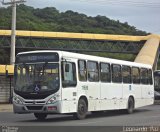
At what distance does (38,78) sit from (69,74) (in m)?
1.44

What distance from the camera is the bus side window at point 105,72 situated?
24.3m

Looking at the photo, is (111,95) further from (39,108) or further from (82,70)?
(39,108)

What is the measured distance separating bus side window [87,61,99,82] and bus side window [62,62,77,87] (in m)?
1.51

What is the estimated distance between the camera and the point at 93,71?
921 inches

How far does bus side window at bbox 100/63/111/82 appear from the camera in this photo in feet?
79.6

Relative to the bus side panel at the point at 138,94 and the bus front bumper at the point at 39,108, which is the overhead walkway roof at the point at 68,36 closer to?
the bus side panel at the point at 138,94

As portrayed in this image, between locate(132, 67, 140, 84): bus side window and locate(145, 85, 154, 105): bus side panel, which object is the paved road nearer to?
locate(132, 67, 140, 84): bus side window

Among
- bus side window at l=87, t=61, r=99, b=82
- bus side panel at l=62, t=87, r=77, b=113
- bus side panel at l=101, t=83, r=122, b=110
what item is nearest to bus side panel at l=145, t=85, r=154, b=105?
bus side panel at l=101, t=83, r=122, b=110

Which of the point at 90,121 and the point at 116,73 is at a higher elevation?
the point at 116,73

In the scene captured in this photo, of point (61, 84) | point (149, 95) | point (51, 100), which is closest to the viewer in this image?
point (51, 100)

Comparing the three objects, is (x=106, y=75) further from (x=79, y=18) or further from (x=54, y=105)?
(x=79, y=18)

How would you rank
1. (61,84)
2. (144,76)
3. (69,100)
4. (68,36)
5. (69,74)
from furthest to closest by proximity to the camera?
(68,36)
(144,76)
(69,74)
(69,100)
(61,84)

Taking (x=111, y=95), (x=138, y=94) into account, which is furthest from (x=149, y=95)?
(x=111, y=95)

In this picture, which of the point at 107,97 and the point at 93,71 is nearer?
the point at 93,71
